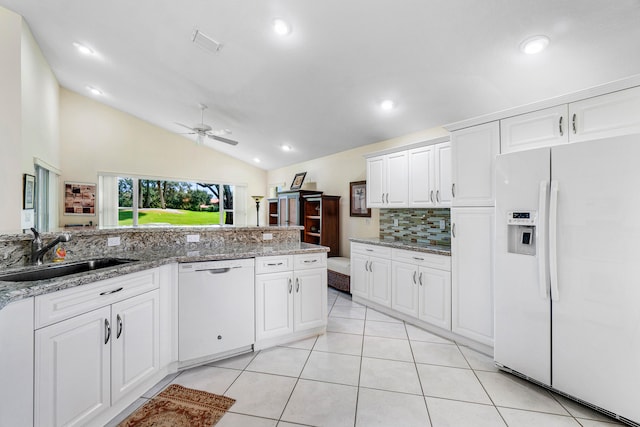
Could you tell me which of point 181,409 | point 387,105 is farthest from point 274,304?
point 387,105

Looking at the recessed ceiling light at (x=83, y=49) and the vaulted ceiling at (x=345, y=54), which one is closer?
the vaulted ceiling at (x=345, y=54)

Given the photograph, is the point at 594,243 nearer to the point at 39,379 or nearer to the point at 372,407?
the point at 372,407

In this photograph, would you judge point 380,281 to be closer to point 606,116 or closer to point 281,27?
point 606,116

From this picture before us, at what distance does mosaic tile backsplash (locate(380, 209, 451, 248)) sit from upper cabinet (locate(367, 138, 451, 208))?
1.18 feet

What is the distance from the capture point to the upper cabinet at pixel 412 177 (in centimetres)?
321

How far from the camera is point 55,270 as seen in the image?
6.32 feet

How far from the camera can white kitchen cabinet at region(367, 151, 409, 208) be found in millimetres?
3691

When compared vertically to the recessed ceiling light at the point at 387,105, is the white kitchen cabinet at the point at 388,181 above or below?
below

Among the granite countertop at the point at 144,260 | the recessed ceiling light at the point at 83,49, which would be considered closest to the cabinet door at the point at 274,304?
the granite countertop at the point at 144,260

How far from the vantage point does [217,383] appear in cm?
216

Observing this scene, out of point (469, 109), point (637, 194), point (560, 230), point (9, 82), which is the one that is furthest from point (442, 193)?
point (9, 82)

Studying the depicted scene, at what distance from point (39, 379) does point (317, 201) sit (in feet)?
14.4

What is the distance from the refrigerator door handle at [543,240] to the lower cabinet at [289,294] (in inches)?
71.2

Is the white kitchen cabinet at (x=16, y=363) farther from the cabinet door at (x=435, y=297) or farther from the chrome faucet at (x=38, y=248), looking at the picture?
the cabinet door at (x=435, y=297)
